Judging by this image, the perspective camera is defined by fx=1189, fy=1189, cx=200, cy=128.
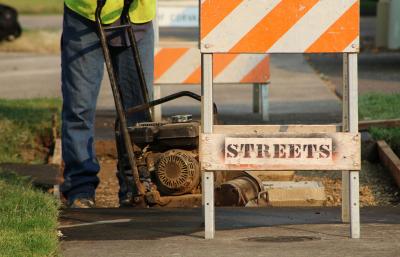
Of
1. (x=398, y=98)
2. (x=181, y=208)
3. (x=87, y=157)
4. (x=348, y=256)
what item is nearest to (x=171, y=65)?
(x=398, y=98)

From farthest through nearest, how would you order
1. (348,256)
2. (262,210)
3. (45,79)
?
(45,79) < (262,210) < (348,256)

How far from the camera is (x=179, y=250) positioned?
→ 18.2 ft

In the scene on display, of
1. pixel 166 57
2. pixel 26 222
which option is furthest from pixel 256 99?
pixel 26 222

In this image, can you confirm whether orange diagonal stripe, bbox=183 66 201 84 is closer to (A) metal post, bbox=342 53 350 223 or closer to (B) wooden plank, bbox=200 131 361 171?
(A) metal post, bbox=342 53 350 223

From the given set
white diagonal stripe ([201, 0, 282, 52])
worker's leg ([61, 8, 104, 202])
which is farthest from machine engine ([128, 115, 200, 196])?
white diagonal stripe ([201, 0, 282, 52])

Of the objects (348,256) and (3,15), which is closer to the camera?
(348,256)

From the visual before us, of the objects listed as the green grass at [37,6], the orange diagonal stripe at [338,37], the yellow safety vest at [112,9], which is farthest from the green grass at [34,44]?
the orange diagonal stripe at [338,37]

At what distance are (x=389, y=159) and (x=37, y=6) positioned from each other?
3429cm

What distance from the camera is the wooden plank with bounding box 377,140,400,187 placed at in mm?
8648

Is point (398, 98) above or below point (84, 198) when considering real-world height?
above

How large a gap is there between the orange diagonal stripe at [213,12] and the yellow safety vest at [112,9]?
1753mm

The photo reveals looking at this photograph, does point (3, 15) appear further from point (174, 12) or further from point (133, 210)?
point (133, 210)

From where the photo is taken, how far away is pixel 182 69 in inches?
440

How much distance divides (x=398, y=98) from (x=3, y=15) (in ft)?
40.5
